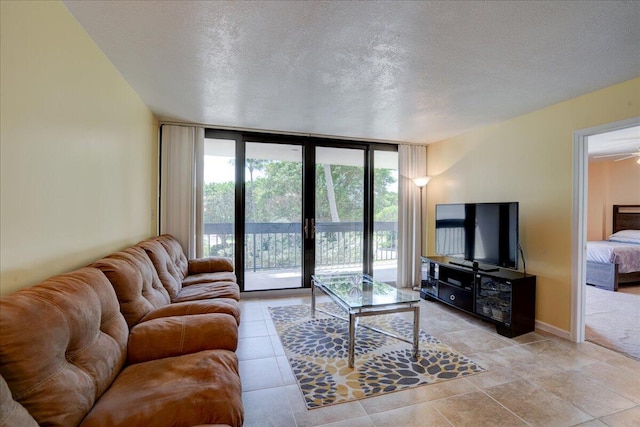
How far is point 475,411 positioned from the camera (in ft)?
6.18

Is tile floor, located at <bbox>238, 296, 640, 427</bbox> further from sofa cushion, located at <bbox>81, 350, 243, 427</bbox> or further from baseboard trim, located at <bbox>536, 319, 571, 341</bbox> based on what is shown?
sofa cushion, located at <bbox>81, 350, 243, 427</bbox>

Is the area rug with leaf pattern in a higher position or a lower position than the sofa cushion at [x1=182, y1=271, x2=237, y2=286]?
lower

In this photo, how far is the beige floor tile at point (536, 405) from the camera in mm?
1808

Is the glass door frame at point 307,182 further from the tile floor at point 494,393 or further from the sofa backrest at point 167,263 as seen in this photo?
the tile floor at point 494,393

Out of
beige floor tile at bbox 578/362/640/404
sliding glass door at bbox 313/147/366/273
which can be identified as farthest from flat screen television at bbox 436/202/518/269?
sliding glass door at bbox 313/147/366/273

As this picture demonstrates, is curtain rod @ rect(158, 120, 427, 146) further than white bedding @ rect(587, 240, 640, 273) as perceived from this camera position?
No

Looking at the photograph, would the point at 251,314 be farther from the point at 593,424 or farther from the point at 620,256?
the point at 620,256

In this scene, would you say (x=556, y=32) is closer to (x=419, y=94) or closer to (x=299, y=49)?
(x=419, y=94)

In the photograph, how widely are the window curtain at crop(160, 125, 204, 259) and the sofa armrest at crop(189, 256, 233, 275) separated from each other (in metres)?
0.36

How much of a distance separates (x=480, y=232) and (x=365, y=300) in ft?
5.87

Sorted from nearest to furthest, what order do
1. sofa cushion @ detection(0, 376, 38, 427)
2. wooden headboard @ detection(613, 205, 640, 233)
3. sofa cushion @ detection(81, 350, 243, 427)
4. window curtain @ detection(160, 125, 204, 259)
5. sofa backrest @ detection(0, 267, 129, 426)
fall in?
sofa cushion @ detection(0, 376, 38, 427), sofa backrest @ detection(0, 267, 129, 426), sofa cushion @ detection(81, 350, 243, 427), window curtain @ detection(160, 125, 204, 259), wooden headboard @ detection(613, 205, 640, 233)

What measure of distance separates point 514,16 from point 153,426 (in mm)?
2649

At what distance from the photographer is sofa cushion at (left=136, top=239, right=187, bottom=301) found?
8.50ft

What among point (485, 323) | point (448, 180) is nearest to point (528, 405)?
point (485, 323)
